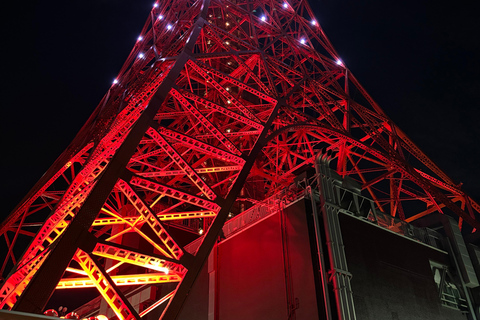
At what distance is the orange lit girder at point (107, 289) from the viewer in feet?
21.0

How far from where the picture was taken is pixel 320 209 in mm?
12797

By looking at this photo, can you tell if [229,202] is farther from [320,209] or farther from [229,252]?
[229,252]

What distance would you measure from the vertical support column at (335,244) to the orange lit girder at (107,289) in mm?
6116

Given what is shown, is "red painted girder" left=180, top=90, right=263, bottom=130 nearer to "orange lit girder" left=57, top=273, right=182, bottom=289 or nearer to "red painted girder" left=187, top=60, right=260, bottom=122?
"red painted girder" left=187, top=60, right=260, bottom=122

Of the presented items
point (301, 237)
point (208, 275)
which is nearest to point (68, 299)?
point (208, 275)

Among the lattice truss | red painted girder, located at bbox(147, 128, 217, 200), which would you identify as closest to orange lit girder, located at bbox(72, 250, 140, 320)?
the lattice truss

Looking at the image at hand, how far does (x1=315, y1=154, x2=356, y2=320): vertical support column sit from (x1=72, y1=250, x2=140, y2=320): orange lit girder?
20.1ft

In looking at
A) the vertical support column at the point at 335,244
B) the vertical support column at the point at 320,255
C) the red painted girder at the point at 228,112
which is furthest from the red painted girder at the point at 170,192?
the vertical support column at the point at 335,244

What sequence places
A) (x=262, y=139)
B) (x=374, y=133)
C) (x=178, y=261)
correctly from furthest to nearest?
1. (x=374, y=133)
2. (x=262, y=139)
3. (x=178, y=261)

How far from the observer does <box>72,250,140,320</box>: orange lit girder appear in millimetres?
6402

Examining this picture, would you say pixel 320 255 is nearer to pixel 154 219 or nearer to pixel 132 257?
pixel 154 219

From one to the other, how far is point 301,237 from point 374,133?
833 centimetres

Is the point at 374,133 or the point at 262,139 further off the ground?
the point at 374,133

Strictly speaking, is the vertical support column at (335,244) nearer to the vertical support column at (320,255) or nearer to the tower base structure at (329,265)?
the tower base structure at (329,265)
